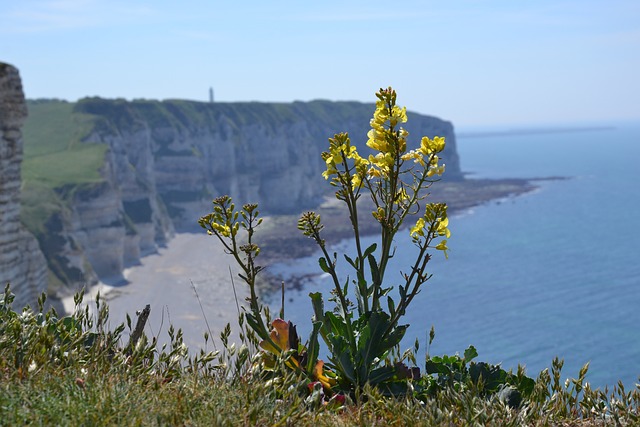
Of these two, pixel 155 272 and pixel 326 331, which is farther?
pixel 155 272

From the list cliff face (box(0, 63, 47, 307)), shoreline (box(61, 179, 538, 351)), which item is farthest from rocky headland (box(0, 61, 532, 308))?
shoreline (box(61, 179, 538, 351))

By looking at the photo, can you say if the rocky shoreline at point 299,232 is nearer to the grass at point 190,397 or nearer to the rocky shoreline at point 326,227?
the rocky shoreline at point 326,227

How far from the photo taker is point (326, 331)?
5.80 metres

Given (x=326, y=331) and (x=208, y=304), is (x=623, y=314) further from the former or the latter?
(x=326, y=331)

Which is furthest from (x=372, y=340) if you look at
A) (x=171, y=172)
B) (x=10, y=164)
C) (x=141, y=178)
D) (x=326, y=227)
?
(x=171, y=172)

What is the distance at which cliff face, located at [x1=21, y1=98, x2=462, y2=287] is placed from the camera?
92875mm

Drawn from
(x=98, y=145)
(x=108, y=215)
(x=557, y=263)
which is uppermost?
(x=98, y=145)

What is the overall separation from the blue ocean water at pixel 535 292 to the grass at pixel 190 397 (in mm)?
32978

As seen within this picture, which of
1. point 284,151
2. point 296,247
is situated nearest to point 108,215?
point 296,247

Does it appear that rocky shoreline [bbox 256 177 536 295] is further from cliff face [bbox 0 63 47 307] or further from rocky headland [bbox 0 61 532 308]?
cliff face [bbox 0 63 47 307]

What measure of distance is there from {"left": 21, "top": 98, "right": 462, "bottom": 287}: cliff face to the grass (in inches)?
2935

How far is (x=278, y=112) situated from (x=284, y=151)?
2108 centimetres

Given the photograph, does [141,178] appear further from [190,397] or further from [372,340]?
[190,397]

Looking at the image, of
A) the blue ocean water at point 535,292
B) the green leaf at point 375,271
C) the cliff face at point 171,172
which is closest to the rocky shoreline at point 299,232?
the blue ocean water at point 535,292
